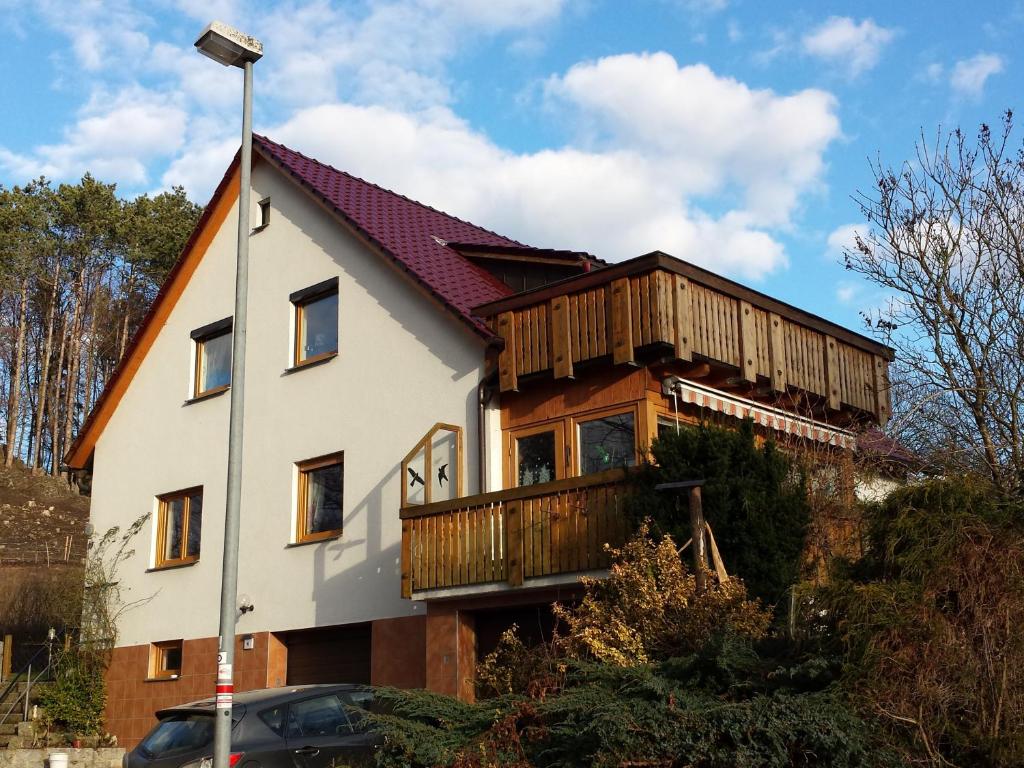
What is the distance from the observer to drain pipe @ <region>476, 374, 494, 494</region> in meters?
16.7

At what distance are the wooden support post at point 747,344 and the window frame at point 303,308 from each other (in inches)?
273

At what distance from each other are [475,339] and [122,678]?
9936mm

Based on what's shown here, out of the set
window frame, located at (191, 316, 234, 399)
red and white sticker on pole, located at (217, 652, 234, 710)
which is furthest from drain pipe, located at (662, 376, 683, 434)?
window frame, located at (191, 316, 234, 399)

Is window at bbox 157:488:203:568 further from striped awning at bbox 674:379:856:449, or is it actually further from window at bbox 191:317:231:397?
striped awning at bbox 674:379:856:449

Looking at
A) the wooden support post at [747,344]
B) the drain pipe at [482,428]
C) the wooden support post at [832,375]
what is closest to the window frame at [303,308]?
the drain pipe at [482,428]

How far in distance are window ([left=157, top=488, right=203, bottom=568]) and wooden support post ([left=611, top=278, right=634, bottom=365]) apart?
9.78m

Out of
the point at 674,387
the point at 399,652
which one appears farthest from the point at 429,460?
the point at 674,387

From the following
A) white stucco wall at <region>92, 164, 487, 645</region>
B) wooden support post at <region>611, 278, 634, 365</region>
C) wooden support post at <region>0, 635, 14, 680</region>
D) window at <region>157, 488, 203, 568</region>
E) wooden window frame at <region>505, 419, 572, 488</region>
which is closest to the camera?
wooden support post at <region>611, 278, 634, 365</region>

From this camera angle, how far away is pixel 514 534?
48.3 ft

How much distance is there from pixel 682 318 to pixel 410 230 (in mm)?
7692

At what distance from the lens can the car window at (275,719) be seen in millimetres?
12648

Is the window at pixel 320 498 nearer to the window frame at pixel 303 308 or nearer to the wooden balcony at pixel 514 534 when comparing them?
the window frame at pixel 303 308

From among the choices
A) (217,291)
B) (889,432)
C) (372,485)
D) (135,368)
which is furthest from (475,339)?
(135,368)

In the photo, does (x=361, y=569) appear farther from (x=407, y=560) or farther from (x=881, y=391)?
(x=881, y=391)
